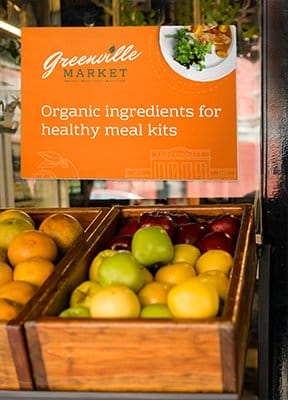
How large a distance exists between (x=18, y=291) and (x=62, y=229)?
44 cm

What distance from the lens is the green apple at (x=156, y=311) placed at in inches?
58.6

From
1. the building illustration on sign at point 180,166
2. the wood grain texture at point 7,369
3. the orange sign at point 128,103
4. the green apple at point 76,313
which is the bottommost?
the wood grain texture at point 7,369

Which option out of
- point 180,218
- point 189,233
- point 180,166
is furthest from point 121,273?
point 180,166

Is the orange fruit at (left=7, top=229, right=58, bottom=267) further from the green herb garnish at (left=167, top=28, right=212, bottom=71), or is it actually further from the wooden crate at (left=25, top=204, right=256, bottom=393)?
the green herb garnish at (left=167, top=28, right=212, bottom=71)

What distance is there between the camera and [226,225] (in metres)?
2.08

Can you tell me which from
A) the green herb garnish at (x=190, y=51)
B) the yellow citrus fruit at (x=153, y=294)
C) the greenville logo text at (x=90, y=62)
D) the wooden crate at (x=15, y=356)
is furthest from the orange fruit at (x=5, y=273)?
the green herb garnish at (x=190, y=51)

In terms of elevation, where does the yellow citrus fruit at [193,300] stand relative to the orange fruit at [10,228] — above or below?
below

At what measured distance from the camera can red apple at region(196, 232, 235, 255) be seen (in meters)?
1.93

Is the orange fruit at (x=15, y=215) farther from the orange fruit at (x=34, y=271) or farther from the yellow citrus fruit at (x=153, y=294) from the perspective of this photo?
the yellow citrus fruit at (x=153, y=294)

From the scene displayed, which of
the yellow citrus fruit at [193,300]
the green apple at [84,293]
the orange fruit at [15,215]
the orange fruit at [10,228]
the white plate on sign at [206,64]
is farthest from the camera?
the white plate on sign at [206,64]

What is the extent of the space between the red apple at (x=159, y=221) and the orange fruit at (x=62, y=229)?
19 cm

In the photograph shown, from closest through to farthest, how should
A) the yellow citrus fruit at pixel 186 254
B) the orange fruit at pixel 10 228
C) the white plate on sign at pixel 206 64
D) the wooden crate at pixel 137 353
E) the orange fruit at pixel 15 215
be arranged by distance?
the wooden crate at pixel 137 353
the yellow citrus fruit at pixel 186 254
the orange fruit at pixel 10 228
the orange fruit at pixel 15 215
the white plate on sign at pixel 206 64

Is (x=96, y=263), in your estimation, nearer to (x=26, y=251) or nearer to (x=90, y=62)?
(x=26, y=251)

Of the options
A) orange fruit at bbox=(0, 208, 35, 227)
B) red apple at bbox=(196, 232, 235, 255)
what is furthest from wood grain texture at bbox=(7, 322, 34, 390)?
orange fruit at bbox=(0, 208, 35, 227)
